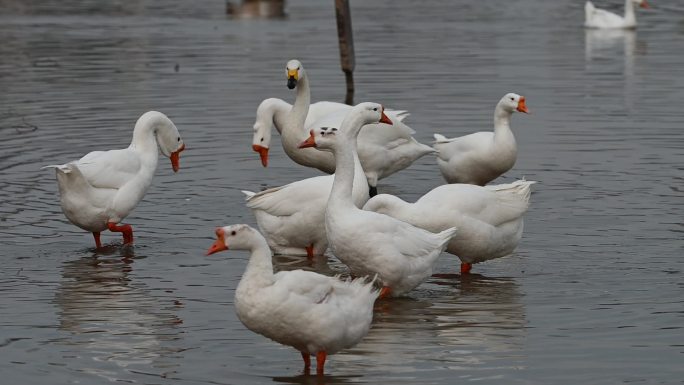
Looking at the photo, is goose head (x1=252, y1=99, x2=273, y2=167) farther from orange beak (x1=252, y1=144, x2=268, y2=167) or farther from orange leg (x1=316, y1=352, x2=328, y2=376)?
orange leg (x1=316, y1=352, x2=328, y2=376)

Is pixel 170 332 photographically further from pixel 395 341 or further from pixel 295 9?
pixel 295 9

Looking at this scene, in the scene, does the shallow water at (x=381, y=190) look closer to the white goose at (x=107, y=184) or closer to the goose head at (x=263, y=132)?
the white goose at (x=107, y=184)

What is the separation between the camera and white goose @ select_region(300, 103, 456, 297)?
34.5 ft

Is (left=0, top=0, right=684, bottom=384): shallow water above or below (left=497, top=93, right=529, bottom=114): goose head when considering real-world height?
below

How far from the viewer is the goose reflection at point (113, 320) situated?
9.30 m

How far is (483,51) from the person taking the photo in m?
28.5

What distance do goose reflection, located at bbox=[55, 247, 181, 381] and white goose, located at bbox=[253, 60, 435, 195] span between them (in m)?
3.36

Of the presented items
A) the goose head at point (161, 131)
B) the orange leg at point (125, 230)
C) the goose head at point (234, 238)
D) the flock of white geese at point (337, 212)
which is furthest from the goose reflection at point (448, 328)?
the goose head at point (161, 131)

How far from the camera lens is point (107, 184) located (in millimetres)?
12781

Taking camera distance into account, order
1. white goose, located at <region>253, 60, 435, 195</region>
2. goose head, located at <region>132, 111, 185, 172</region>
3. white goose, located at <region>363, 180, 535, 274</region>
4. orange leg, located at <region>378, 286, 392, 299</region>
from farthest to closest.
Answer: white goose, located at <region>253, 60, 435, 195</region>, goose head, located at <region>132, 111, 185, 172</region>, white goose, located at <region>363, 180, 535, 274</region>, orange leg, located at <region>378, 286, 392, 299</region>

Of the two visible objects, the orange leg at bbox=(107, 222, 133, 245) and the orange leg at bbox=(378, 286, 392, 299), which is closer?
the orange leg at bbox=(378, 286, 392, 299)

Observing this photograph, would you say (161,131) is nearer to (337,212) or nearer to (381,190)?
(381,190)

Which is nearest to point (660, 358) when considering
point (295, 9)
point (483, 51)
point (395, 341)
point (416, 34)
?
point (395, 341)

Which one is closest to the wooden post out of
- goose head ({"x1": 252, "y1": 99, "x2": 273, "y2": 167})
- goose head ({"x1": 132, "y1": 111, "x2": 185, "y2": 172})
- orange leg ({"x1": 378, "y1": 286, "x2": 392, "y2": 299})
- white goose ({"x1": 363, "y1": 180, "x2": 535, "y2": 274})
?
goose head ({"x1": 252, "y1": 99, "x2": 273, "y2": 167})
